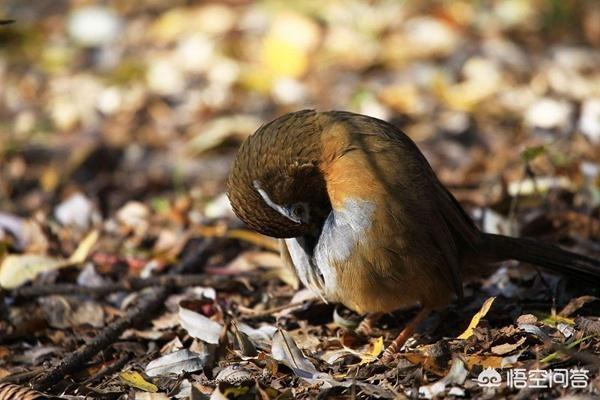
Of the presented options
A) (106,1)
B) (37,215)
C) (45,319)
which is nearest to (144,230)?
(37,215)

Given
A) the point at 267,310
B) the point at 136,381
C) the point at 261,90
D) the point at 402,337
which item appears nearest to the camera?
the point at 136,381

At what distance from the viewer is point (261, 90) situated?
7500 mm

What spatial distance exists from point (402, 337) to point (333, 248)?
1.77 ft

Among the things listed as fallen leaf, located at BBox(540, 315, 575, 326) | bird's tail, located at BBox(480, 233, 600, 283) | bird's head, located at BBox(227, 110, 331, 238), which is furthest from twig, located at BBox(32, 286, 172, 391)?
fallen leaf, located at BBox(540, 315, 575, 326)

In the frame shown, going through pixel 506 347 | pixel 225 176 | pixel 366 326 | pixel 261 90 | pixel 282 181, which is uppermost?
pixel 282 181

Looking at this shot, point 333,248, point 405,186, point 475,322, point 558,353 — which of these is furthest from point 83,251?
point 558,353

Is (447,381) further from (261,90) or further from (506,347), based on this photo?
(261,90)

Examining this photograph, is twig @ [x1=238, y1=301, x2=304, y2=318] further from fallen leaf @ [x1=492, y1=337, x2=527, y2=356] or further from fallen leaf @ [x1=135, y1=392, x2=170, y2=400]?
fallen leaf @ [x1=492, y1=337, x2=527, y2=356]

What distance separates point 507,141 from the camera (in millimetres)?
6375

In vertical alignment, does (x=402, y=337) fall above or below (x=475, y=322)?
below

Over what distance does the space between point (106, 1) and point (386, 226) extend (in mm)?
6684

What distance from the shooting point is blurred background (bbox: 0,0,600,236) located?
5.98m

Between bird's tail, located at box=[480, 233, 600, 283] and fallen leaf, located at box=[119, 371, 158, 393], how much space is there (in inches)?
64.0

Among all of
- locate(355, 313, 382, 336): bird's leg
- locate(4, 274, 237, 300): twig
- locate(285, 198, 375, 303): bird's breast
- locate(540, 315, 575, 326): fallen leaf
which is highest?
locate(285, 198, 375, 303): bird's breast
